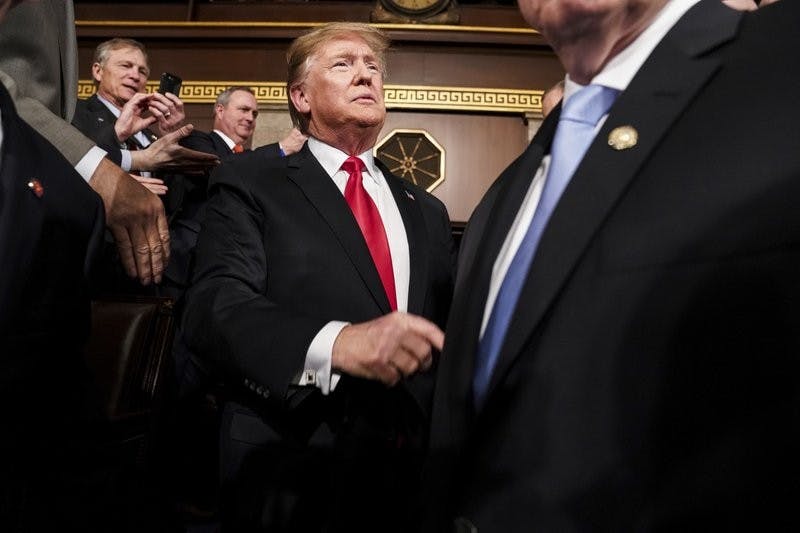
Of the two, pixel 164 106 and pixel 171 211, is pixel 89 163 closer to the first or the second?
pixel 164 106

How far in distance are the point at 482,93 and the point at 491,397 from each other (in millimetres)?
5560

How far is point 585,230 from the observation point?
0.64 meters

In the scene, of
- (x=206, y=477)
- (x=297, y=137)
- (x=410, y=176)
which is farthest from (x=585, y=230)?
(x=410, y=176)

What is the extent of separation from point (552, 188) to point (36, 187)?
2.43ft

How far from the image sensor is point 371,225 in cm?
161

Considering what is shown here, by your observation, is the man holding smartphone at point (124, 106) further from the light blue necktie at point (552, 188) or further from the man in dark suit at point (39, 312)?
the light blue necktie at point (552, 188)

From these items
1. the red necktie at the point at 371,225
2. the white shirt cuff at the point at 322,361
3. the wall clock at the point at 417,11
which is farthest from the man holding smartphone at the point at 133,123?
the wall clock at the point at 417,11

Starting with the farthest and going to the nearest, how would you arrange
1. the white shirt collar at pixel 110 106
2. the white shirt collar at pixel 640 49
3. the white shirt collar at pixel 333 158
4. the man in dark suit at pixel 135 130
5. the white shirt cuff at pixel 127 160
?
the white shirt collar at pixel 110 106, the man in dark suit at pixel 135 130, the white shirt cuff at pixel 127 160, the white shirt collar at pixel 333 158, the white shirt collar at pixel 640 49

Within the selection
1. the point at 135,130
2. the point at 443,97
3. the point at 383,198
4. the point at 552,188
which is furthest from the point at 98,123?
the point at 443,97

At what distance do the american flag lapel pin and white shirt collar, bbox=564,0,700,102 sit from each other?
2.60ft

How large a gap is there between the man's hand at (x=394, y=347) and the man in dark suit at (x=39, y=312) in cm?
47

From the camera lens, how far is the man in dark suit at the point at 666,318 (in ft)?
1.84

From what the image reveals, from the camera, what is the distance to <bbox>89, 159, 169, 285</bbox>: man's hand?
117cm

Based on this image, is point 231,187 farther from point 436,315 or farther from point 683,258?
point 683,258
